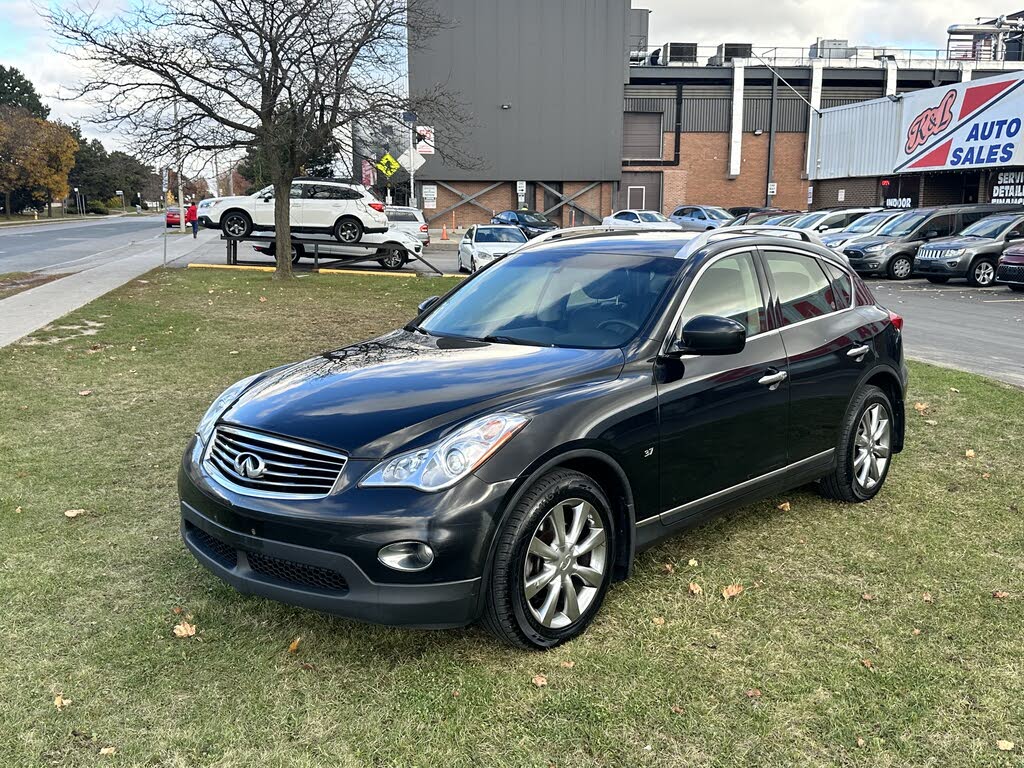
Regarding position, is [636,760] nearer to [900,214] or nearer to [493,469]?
[493,469]

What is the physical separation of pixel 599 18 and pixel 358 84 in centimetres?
3151

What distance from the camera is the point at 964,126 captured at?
30.4 m

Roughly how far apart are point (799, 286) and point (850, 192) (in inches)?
1676

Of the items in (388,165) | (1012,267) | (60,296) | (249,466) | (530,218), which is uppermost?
(388,165)

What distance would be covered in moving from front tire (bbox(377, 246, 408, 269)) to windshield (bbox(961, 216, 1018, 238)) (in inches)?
584

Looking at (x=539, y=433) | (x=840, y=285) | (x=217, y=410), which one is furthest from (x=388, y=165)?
(x=539, y=433)

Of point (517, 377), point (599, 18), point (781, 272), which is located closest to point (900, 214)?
point (781, 272)

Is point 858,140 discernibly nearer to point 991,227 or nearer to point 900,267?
point 900,267

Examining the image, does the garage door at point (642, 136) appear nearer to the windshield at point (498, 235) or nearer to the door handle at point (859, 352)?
the windshield at point (498, 235)

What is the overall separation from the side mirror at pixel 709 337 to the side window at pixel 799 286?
2.92 ft

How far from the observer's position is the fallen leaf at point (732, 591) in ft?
14.1

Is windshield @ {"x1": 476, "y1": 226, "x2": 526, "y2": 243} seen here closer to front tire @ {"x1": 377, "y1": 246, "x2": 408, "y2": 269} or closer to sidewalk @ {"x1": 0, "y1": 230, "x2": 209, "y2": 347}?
front tire @ {"x1": 377, "y1": 246, "x2": 408, "y2": 269}

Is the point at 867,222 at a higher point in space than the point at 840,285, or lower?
higher

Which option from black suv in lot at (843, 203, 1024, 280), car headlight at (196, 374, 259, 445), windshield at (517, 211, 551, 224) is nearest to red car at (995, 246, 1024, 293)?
black suv in lot at (843, 203, 1024, 280)
